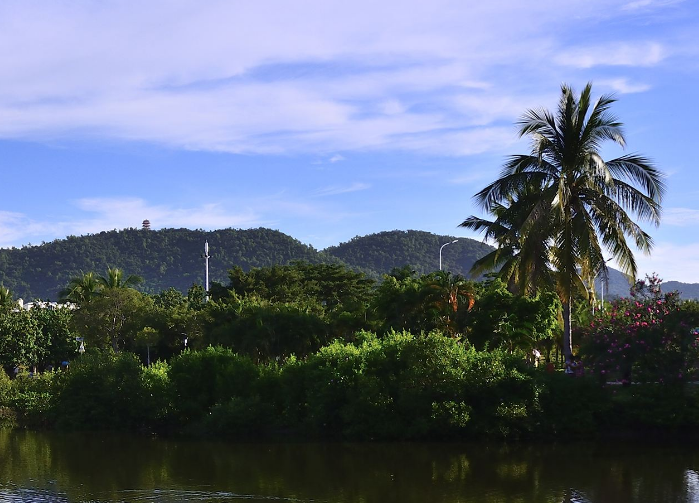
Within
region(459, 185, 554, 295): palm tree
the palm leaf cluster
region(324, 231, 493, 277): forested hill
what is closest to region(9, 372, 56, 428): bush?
region(459, 185, 554, 295): palm tree

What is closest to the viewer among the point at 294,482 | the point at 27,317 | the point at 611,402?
the point at 294,482

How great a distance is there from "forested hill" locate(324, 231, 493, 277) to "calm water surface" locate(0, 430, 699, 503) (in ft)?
415

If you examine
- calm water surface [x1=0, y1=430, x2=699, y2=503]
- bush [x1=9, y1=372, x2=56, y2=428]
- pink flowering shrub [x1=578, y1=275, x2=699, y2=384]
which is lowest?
calm water surface [x1=0, y1=430, x2=699, y2=503]

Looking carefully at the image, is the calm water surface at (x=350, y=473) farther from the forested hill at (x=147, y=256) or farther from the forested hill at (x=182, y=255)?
the forested hill at (x=182, y=255)

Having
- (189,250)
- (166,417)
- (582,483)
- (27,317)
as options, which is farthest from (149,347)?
(189,250)

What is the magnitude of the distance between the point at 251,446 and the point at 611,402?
1202 cm

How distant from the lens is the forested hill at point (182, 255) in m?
154

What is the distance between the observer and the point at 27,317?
2083 inches

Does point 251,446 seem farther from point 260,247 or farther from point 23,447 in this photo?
point 260,247

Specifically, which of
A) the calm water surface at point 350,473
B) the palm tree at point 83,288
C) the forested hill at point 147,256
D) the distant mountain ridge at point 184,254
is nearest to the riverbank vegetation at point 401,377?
the calm water surface at point 350,473

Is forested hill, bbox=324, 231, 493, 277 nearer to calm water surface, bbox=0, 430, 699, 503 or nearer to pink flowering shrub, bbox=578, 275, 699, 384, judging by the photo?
pink flowering shrub, bbox=578, 275, 699, 384

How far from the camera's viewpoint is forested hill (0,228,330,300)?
153 m

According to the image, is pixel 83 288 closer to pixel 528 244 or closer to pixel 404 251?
pixel 528 244

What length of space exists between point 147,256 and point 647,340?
490ft
